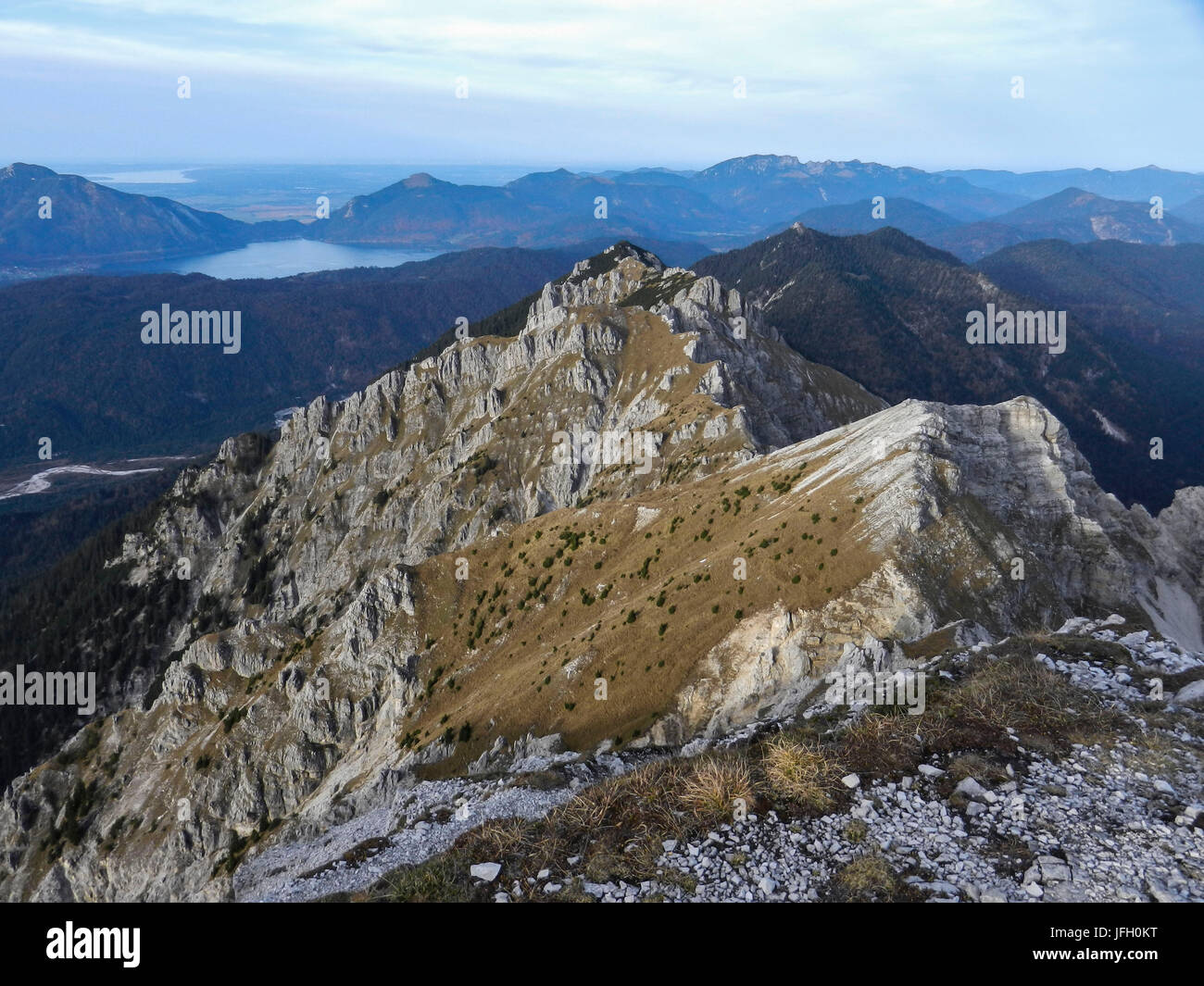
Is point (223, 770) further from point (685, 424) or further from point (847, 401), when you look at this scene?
point (847, 401)

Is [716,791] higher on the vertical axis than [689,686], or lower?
higher

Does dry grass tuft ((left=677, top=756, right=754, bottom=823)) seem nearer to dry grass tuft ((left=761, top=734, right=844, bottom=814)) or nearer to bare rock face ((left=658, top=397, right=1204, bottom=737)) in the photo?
dry grass tuft ((left=761, top=734, right=844, bottom=814))

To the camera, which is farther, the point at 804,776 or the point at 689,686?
the point at 689,686

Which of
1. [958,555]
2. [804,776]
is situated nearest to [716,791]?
[804,776]

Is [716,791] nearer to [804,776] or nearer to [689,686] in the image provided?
[804,776]

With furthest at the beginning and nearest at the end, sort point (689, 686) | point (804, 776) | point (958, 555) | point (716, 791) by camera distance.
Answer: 1. point (689, 686)
2. point (958, 555)
3. point (804, 776)
4. point (716, 791)

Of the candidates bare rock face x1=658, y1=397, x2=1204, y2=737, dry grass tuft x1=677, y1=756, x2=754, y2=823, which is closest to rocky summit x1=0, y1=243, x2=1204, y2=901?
dry grass tuft x1=677, y1=756, x2=754, y2=823

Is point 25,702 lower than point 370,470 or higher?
lower

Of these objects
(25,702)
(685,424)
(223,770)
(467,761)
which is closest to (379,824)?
(467,761)
